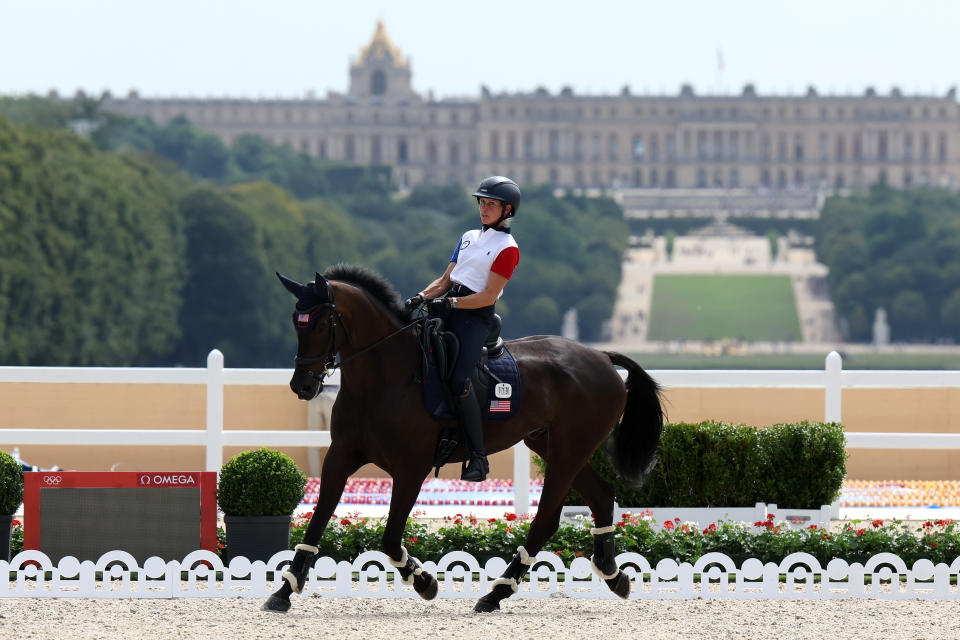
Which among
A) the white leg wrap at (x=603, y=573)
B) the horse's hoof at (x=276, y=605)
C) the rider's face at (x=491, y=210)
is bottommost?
the horse's hoof at (x=276, y=605)

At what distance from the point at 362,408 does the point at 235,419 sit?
7.17 meters

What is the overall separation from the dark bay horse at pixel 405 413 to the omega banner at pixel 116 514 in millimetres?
1041

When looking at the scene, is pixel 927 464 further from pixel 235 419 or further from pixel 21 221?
pixel 21 221

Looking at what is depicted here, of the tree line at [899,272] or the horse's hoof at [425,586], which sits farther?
the tree line at [899,272]

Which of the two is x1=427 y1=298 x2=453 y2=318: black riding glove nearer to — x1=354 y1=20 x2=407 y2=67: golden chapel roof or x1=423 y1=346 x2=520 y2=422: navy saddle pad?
x1=423 y1=346 x2=520 y2=422: navy saddle pad

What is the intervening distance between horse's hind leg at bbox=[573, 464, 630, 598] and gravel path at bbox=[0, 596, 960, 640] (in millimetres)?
109

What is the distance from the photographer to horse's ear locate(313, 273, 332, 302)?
308 inches

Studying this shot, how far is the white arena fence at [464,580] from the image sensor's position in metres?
8.48

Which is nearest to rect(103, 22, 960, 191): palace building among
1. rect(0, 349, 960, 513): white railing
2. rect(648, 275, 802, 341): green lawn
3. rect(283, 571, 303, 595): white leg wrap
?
rect(648, 275, 802, 341): green lawn

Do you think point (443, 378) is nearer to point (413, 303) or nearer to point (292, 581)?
point (413, 303)

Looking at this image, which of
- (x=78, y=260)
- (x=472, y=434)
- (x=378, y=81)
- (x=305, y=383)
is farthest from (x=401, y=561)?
(x=378, y=81)

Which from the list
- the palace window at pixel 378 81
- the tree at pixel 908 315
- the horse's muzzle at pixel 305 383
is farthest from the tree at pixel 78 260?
the palace window at pixel 378 81

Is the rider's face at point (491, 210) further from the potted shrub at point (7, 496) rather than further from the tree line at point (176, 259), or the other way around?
the tree line at point (176, 259)

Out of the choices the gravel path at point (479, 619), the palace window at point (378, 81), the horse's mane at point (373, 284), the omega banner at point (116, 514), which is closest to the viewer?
the gravel path at point (479, 619)
